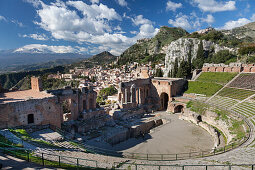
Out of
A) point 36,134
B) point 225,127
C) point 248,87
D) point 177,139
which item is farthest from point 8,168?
point 248,87

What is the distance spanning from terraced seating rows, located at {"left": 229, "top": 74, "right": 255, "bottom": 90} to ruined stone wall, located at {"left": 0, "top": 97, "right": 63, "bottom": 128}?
33202 millimetres

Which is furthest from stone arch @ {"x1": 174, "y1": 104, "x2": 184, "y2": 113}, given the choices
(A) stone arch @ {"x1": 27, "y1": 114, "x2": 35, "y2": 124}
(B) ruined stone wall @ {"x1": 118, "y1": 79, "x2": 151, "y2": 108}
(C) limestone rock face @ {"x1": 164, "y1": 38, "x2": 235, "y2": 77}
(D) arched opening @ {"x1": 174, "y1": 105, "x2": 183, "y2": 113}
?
(C) limestone rock face @ {"x1": 164, "y1": 38, "x2": 235, "y2": 77}

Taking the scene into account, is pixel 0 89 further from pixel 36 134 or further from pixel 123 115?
pixel 123 115

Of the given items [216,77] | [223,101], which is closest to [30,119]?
[223,101]

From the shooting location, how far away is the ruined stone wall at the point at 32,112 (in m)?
16.4

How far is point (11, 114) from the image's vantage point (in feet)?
54.6

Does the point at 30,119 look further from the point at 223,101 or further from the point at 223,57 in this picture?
the point at 223,57

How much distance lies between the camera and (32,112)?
1797cm

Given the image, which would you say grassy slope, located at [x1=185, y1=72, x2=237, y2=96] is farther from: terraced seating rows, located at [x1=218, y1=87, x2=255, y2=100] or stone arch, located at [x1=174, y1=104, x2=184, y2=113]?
stone arch, located at [x1=174, y1=104, x2=184, y2=113]

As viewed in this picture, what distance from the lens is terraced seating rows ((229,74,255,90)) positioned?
105 feet

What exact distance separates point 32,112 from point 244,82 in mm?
37296

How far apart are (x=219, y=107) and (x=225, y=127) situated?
4.78 m

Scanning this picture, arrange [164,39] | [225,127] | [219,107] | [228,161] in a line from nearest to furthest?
[228,161]
[225,127]
[219,107]
[164,39]

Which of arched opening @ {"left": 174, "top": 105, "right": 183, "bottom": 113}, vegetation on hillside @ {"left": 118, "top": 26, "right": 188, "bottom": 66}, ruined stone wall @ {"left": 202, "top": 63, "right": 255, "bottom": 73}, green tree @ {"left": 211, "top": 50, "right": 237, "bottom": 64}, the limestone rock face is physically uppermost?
vegetation on hillside @ {"left": 118, "top": 26, "right": 188, "bottom": 66}
